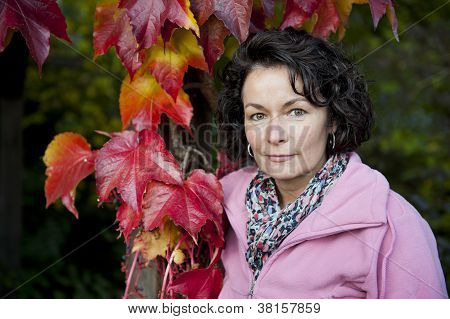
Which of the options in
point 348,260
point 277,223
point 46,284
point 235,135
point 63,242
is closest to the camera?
point 348,260

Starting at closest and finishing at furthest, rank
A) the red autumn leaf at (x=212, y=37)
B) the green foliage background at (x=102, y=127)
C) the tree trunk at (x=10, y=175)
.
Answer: the red autumn leaf at (x=212, y=37), the green foliage background at (x=102, y=127), the tree trunk at (x=10, y=175)

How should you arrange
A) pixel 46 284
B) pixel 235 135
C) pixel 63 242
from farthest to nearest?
1. pixel 63 242
2. pixel 46 284
3. pixel 235 135

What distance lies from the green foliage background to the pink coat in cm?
206

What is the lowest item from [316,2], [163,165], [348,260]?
[348,260]

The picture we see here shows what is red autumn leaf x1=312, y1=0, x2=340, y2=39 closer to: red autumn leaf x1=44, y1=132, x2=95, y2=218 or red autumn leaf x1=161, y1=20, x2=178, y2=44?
red autumn leaf x1=161, y1=20, x2=178, y2=44

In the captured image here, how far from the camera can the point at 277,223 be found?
133cm

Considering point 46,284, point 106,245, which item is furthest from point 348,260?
point 106,245

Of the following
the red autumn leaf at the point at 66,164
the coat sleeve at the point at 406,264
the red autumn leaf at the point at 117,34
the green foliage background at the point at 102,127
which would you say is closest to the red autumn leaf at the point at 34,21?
the red autumn leaf at the point at 117,34

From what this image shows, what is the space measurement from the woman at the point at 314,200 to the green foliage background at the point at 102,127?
1.98 meters

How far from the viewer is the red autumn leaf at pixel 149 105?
144 cm

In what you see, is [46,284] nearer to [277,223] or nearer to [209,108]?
[209,108]

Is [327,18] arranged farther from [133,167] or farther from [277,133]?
[133,167]

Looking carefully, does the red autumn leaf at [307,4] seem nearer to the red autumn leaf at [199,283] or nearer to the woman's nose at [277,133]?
the woman's nose at [277,133]
